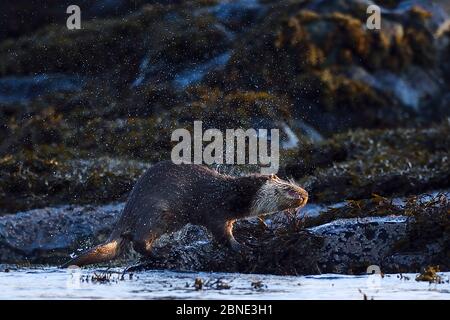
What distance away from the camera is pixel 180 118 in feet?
64.2

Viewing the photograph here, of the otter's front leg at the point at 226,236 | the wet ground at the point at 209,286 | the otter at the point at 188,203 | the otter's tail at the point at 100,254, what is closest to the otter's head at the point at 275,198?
the otter at the point at 188,203

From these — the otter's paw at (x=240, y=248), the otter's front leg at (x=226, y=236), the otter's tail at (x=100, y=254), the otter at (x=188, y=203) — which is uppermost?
the otter at (x=188, y=203)

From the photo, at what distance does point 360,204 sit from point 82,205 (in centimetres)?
498

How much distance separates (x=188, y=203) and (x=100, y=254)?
1060 millimetres

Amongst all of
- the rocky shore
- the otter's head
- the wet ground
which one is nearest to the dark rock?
the rocky shore

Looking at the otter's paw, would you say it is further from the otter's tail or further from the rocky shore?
the otter's tail

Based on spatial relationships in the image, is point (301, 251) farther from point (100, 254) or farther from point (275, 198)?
point (100, 254)

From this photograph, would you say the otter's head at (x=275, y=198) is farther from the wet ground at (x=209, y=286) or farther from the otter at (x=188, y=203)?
the wet ground at (x=209, y=286)

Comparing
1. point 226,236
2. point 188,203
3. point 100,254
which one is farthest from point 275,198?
point 100,254

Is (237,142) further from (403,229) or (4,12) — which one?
(4,12)

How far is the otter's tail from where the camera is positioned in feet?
38.0

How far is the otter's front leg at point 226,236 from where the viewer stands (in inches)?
458

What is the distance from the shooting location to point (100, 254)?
11656 mm

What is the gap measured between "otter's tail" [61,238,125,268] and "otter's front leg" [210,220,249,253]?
1000mm
